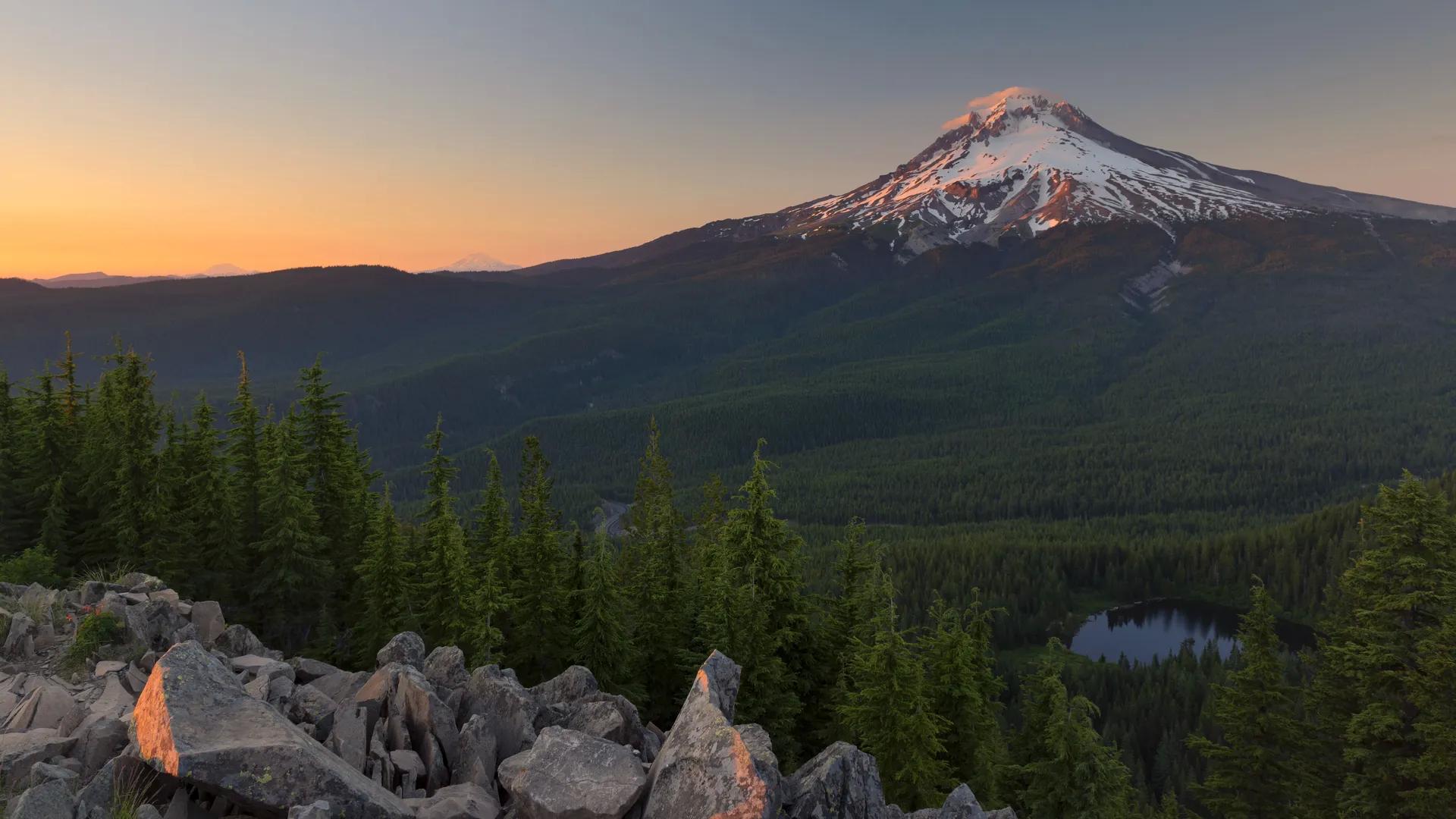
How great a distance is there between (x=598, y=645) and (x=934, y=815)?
586 inches

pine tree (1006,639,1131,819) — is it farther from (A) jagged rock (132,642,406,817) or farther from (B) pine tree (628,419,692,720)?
(A) jagged rock (132,642,406,817)

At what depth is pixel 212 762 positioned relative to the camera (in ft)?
34.3

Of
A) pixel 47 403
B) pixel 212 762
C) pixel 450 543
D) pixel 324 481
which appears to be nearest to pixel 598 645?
pixel 450 543

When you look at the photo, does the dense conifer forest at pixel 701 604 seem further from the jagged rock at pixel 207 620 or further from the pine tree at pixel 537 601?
the jagged rock at pixel 207 620

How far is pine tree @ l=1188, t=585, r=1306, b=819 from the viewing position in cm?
2852

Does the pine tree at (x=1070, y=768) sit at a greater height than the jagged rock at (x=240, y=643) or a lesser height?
lesser

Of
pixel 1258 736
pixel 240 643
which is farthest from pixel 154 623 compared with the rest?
pixel 1258 736

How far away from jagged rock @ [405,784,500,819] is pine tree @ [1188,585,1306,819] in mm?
29261

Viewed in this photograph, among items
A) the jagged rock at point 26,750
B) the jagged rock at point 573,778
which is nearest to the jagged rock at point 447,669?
the jagged rock at point 573,778

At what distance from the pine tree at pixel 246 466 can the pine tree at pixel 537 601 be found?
13.8 metres

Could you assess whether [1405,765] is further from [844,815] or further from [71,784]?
[71,784]

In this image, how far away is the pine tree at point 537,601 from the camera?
2841 cm

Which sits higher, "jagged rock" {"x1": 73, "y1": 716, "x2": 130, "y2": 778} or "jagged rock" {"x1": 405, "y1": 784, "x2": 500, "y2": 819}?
"jagged rock" {"x1": 73, "y1": 716, "x2": 130, "y2": 778}

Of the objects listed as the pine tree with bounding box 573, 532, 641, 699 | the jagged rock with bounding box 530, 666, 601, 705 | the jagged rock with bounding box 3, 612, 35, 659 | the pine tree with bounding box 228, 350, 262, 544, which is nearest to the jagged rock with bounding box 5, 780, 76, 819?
the jagged rock with bounding box 3, 612, 35, 659
